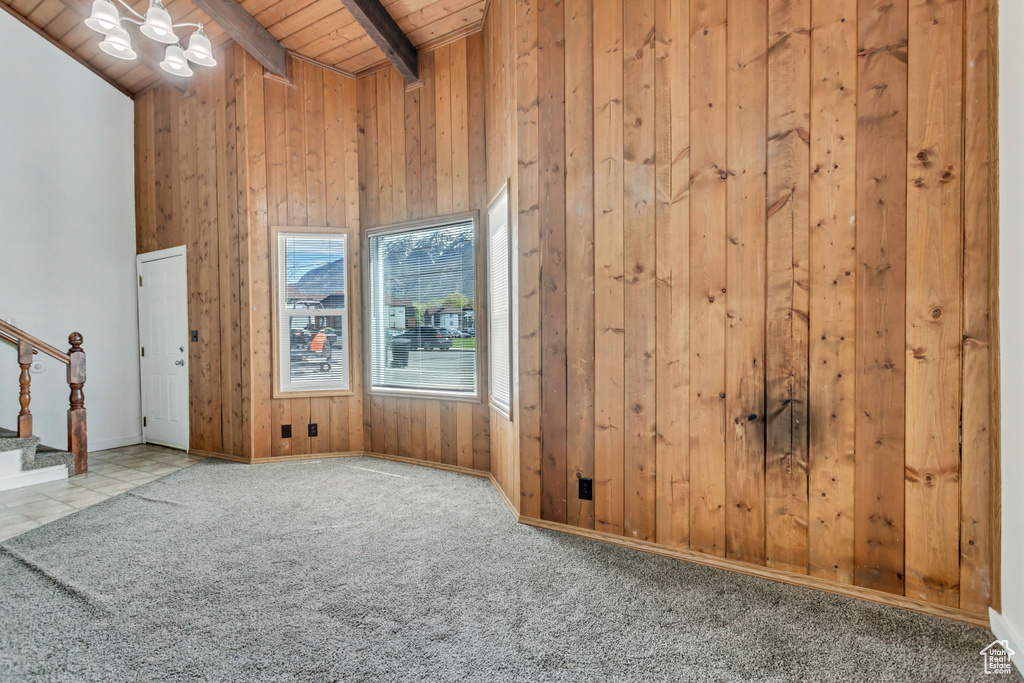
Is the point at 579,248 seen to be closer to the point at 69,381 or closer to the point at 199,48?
the point at 199,48

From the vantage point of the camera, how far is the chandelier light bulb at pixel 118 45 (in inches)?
119

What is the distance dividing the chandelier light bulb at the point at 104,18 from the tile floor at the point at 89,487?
299 centimetres

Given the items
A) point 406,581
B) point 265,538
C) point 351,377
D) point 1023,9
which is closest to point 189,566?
point 265,538

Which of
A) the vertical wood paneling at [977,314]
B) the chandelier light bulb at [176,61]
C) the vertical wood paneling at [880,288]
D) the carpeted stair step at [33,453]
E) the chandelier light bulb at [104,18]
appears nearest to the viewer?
the vertical wood paneling at [977,314]

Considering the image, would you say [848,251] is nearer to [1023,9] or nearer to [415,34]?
[1023,9]

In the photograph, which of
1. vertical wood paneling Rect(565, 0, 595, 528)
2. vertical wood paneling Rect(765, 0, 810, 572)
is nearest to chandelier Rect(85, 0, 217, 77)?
vertical wood paneling Rect(565, 0, 595, 528)

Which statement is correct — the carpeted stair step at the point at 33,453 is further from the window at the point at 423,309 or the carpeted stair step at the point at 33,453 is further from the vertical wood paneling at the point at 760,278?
the vertical wood paneling at the point at 760,278

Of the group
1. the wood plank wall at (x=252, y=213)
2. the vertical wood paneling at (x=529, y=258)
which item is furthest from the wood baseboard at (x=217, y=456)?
the vertical wood paneling at (x=529, y=258)

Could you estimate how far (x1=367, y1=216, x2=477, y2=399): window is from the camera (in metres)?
3.92

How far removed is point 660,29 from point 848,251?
1363 millimetres

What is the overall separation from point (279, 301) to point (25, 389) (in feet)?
6.40

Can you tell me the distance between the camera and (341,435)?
14.4ft

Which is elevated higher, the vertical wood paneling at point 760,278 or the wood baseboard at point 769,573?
the vertical wood paneling at point 760,278

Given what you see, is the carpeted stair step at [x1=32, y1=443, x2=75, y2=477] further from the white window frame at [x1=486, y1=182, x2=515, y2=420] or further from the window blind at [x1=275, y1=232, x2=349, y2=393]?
the white window frame at [x1=486, y1=182, x2=515, y2=420]
